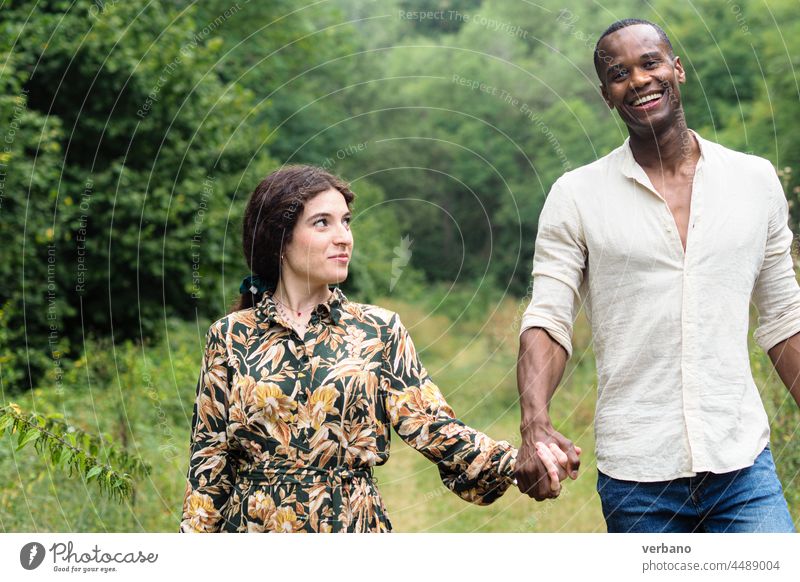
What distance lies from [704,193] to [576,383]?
25.5 ft

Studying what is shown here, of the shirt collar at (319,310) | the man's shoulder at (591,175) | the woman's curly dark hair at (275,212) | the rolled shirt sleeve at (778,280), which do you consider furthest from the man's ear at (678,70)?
the shirt collar at (319,310)

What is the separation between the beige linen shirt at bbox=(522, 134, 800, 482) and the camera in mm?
3234

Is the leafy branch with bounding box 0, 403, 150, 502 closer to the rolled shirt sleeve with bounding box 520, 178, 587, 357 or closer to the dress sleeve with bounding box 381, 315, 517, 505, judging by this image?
the dress sleeve with bounding box 381, 315, 517, 505

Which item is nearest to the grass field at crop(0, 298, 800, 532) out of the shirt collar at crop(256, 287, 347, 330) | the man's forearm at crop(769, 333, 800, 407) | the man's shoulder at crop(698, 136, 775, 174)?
the man's forearm at crop(769, 333, 800, 407)

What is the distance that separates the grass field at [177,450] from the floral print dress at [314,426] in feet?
7.25

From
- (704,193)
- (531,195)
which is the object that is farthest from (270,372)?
(531,195)

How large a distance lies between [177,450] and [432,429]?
15.4 ft

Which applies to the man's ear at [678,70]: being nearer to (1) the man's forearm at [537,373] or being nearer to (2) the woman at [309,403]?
(1) the man's forearm at [537,373]

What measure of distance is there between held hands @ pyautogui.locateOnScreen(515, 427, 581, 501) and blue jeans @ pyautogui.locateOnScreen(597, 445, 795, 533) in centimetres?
16

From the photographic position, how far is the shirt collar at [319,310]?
3.33 m

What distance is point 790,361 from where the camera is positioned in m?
3.44

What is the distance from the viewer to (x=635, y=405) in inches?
129
